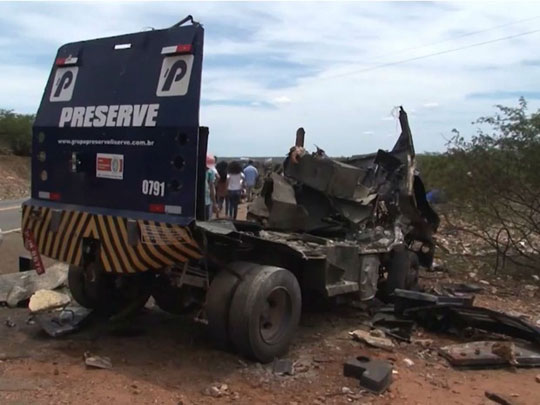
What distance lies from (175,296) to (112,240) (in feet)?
4.08

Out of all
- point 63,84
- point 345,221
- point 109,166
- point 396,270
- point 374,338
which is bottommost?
point 374,338

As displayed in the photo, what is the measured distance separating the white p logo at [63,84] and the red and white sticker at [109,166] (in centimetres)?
79

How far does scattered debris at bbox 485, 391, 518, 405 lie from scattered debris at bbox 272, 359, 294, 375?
1.57 metres

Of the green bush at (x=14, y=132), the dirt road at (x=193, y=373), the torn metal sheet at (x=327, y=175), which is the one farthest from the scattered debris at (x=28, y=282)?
the green bush at (x=14, y=132)

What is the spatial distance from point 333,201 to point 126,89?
10.4ft

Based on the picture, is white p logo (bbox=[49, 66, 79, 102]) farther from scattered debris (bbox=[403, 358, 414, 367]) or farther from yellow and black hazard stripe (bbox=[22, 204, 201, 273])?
scattered debris (bbox=[403, 358, 414, 367])

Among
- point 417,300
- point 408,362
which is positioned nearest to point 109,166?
point 408,362

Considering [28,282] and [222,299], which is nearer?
[222,299]

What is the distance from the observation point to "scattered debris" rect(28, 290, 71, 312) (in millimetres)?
6824

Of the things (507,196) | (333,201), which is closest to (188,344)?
(333,201)

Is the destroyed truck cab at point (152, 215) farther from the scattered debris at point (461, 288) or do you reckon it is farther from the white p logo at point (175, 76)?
the scattered debris at point (461, 288)

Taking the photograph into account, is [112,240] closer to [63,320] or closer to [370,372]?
[63,320]

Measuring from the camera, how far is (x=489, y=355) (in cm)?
579

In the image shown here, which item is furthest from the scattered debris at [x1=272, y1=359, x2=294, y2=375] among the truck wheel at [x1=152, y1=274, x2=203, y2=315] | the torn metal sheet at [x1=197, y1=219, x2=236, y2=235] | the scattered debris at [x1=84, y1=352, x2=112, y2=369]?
the scattered debris at [x1=84, y1=352, x2=112, y2=369]
